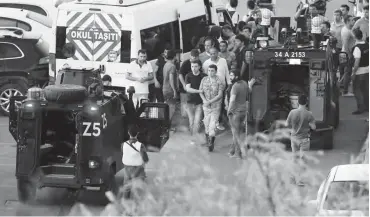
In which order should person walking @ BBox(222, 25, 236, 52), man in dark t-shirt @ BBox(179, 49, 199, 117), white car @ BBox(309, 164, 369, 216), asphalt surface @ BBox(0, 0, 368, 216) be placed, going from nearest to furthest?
white car @ BBox(309, 164, 369, 216) < asphalt surface @ BBox(0, 0, 368, 216) < man in dark t-shirt @ BBox(179, 49, 199, 117) < person walking @ BBox(222, 25, 236, 52)

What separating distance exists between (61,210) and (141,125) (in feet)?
7.09

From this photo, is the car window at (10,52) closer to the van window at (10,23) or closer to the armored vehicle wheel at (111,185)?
the van window at (10,23)

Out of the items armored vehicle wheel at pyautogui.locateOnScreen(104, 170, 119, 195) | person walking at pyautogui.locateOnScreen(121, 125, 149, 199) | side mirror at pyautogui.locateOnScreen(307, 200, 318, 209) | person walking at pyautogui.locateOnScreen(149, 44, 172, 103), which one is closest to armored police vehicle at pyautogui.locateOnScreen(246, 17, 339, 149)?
person walking at pyautogui.locateOnScreen(149, 44, 172, 103)

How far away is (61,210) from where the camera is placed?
1472 cm

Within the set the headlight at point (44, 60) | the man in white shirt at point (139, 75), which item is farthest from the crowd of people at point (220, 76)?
the headlight at point (44, 60)

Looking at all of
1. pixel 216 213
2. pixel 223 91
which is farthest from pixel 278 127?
pixel 216 213

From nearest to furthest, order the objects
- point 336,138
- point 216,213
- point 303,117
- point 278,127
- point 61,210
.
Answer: point 216,213 → point 61,210 → point 303,117 → point 278,127 → point 336,138

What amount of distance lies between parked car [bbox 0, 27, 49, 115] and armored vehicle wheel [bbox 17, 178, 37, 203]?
6.86 metres

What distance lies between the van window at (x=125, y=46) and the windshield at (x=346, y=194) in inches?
350

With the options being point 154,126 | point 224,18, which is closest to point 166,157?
point 154,126

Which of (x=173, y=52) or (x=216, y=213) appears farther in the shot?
(x=173, y=52)

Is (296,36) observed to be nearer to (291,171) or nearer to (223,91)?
(223,91)

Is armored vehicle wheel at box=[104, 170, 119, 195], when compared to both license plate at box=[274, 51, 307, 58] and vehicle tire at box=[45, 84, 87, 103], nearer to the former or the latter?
vehicle tire at box=[45, 84, 87, 103]

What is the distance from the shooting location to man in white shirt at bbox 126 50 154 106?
1991cm
